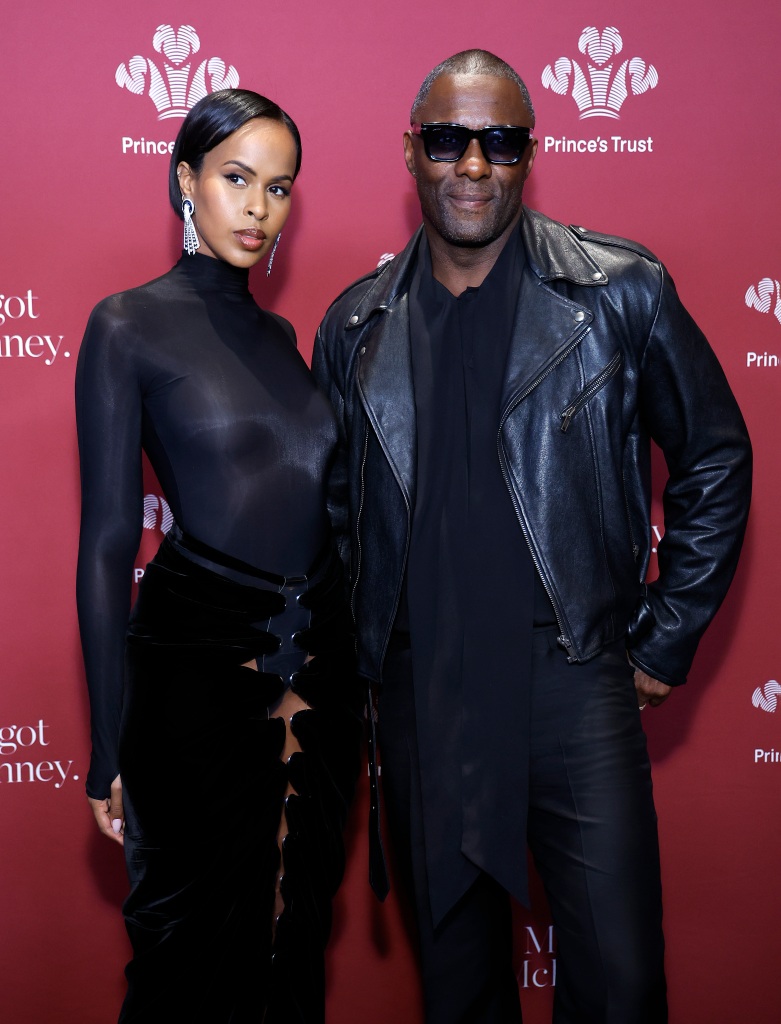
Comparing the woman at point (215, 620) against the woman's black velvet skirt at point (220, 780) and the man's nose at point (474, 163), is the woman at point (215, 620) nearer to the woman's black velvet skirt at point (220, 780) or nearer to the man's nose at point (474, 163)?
the woman's black velvet skirt at point (220, 780)

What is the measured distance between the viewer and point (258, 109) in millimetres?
2049

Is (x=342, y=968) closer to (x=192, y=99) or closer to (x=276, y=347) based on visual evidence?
(x=276, y=347)

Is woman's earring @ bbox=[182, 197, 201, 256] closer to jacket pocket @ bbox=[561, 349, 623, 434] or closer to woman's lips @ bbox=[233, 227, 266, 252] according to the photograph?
woman's lips @ bbox=[233, 227, 266, 252]

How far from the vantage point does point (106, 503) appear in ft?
6.33

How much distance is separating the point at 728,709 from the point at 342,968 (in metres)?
Result: 1.31

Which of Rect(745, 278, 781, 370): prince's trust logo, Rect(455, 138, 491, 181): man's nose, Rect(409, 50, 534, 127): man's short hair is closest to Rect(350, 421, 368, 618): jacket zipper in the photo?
Rect(455, 138, 491, 181): man's nose

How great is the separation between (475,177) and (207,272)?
1.84ft

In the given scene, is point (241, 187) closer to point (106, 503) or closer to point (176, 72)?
point (106, 503)

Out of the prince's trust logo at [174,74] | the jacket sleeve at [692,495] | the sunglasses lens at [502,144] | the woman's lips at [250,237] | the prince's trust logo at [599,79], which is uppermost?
the prince's trust logo at [174,74]

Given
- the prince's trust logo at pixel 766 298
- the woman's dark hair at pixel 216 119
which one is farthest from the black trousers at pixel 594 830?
the prince's trust logo at pixel 766 298

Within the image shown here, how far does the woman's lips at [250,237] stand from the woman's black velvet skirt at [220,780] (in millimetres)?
587

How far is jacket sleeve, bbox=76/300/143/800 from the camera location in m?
1.92

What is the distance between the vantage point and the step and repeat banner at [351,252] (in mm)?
2705

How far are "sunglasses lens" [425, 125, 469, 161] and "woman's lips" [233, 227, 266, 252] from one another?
1.23 feet
